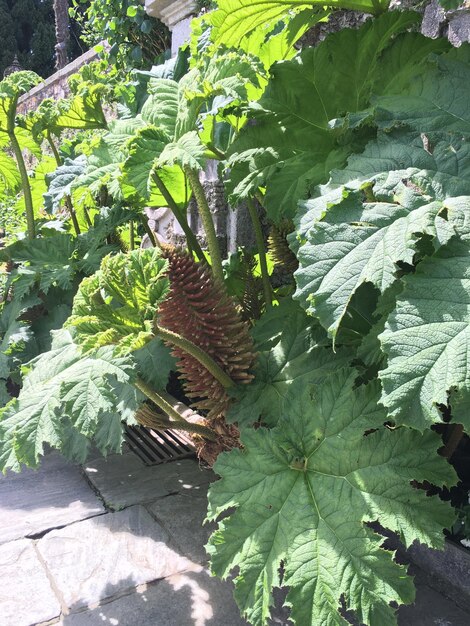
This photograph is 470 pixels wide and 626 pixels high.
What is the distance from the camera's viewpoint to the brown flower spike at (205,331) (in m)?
1.77

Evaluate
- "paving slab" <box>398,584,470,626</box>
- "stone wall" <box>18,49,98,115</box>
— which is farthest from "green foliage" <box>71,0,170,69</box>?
"paving slab" <box>398,584,470,626</box>

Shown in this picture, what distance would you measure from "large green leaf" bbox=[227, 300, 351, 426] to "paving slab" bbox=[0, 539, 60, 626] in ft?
2.13

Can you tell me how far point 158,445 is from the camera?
2629 millimetres

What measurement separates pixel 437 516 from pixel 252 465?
0.40 metres

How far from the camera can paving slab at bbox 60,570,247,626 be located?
1575 mm

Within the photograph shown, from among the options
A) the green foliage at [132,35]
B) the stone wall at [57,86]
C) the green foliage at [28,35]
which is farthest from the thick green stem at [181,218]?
the green foliage at [28,35]

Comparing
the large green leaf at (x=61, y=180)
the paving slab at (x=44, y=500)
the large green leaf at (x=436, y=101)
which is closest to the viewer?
the large green leaf at (x=436, y=101)

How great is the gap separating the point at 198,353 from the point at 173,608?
629 mm

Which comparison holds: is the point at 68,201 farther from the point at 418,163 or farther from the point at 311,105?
the point at 418,163

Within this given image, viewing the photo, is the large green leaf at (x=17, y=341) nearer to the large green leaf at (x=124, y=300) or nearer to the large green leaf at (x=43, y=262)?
the large green leaf at (x=43, y=262)

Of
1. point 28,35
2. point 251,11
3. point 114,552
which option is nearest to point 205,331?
point 114,552

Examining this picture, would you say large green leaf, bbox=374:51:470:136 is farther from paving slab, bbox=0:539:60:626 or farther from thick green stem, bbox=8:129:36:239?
thick green stem, bbox=8:129:36:239

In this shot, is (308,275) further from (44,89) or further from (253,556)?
(44,89)

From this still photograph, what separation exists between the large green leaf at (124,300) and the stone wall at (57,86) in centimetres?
599
